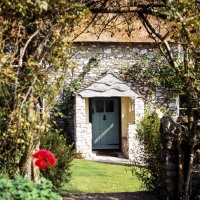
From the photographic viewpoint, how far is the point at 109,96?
17.0m

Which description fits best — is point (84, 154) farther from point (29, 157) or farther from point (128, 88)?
point (29, 157)

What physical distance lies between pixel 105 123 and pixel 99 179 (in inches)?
263

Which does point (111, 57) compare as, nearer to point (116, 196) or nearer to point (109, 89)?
point (109, 89)

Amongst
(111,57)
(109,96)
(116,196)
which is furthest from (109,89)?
(116,196)

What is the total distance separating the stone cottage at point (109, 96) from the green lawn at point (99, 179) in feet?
5.86

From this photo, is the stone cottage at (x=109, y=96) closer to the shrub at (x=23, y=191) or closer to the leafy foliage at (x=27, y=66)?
the leafy foliage at (x=27, y=66)

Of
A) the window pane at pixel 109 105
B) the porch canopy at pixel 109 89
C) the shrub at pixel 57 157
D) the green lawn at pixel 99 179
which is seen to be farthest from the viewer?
the window pane at pixel 109 105

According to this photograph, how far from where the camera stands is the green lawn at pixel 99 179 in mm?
10859

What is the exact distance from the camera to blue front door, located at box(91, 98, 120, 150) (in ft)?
61.9

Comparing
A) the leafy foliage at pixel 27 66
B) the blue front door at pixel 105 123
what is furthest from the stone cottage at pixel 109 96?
the leafy foliage at pixel 27 66

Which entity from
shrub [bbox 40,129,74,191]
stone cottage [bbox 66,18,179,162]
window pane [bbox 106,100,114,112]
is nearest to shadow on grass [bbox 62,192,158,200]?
shrub [bbox 40,129,74,191]

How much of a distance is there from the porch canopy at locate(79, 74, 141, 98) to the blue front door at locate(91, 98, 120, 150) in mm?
1909

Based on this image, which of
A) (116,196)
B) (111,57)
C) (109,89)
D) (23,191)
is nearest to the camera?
(23,191)

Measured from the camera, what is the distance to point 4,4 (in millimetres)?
5641
